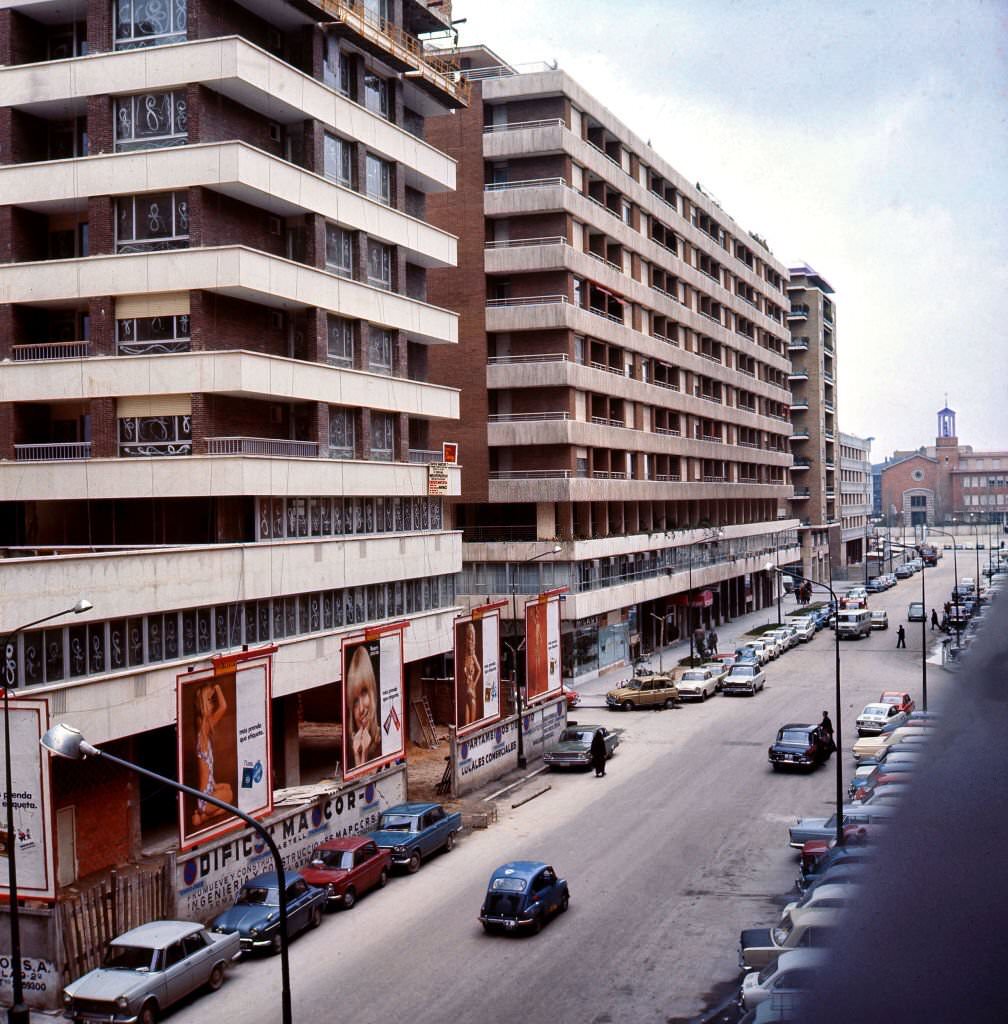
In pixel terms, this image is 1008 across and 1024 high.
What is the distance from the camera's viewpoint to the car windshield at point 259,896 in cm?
2508

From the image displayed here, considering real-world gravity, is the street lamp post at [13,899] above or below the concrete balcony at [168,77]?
below

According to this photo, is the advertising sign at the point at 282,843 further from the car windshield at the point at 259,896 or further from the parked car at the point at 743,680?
the parked car at the point at 743,680

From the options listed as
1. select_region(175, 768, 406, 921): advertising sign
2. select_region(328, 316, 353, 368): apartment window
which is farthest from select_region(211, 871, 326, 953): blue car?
select_region(328, 316, 353, 368): apartment window

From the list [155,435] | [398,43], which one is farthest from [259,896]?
[398,43]

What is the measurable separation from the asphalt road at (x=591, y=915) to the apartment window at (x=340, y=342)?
16.3 metres

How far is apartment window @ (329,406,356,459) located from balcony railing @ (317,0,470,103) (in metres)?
13.6

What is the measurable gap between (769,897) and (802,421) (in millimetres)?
97719

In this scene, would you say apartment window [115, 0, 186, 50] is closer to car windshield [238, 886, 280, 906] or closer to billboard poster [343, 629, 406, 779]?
billboard poster [343, 629, 406, 779]

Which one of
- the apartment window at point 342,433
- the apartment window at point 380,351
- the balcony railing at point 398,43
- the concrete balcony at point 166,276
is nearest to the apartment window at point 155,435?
the concrete balcony at point 166,276

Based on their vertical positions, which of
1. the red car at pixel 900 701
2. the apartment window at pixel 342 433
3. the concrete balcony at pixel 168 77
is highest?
the concrete balcony at pixel 168 77

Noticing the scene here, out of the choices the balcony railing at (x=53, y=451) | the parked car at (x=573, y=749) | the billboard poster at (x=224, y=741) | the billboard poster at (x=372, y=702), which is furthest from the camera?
the parked car at (x=573, y=749)

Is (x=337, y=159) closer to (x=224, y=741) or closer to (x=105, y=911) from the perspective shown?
(x=224, y=741)

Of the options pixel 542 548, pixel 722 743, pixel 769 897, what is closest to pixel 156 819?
pixel 769 897

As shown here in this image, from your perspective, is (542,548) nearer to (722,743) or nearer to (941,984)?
(722,743)
